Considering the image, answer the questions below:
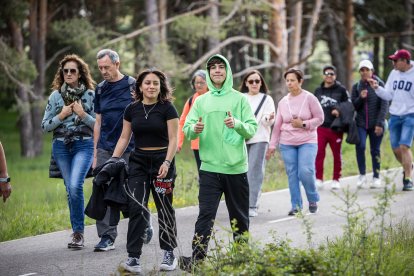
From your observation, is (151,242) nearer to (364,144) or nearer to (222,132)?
(222,132)

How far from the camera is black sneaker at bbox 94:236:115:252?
27.6 feet

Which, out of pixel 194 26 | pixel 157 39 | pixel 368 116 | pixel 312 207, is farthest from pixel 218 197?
pixel 157 39

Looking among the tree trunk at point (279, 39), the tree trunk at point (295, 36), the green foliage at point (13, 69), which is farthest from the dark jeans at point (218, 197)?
the green foliage at point (13, 69)

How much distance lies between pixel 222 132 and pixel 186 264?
1.24 meters

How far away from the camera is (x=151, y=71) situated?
756cm

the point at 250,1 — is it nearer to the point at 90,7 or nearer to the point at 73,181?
the point at 90,7

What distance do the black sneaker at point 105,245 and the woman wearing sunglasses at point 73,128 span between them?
288 mm

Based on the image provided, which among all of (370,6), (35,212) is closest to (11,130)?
(370,6)

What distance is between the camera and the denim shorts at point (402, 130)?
A: 12.5 metres

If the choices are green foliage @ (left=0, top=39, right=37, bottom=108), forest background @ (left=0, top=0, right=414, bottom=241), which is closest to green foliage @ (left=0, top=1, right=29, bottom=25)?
forest background @ (left=0, top=0, right=414, bottom=241)

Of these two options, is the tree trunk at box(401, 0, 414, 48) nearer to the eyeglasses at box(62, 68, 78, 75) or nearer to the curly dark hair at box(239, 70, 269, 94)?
the curly dark hair at box(239, 70, 269, 94)

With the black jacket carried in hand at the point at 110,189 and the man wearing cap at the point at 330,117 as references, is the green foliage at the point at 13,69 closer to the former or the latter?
the man wearing cap at the point at 330,117

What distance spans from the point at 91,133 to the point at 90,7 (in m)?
28.2

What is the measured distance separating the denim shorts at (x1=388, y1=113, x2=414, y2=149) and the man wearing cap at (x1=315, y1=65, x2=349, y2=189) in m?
0.96
